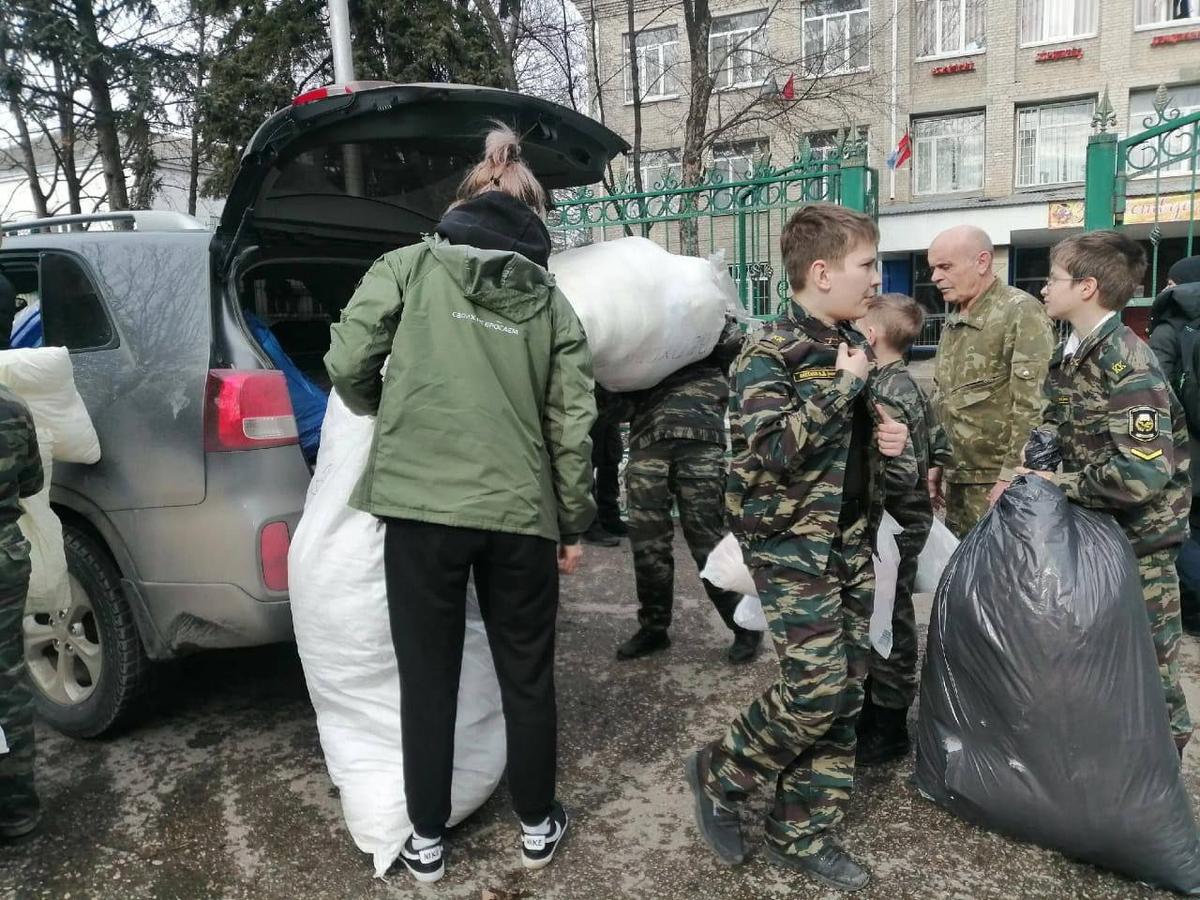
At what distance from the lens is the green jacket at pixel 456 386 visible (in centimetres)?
216

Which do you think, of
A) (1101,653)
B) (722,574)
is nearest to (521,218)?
(722,574)

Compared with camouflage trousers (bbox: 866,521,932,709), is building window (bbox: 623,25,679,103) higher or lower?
higher

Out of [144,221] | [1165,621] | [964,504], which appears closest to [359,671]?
[144,221]

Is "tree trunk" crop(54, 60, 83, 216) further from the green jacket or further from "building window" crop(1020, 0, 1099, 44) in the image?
"building window" crop(1020, 0, 1099, 44)

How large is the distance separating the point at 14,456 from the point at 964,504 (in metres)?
3.13

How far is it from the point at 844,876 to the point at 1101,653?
0.83 meters

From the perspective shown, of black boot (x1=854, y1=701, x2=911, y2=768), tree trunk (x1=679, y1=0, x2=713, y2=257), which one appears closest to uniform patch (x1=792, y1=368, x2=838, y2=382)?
black boot (x1=854, y1=701, x2=911, y2=768)

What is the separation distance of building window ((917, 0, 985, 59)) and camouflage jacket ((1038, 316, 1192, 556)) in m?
21.9

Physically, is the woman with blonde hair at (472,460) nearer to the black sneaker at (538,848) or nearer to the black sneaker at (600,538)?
the black sneaker at (538,848)

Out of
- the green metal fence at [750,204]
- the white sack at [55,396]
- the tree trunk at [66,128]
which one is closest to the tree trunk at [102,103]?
the tree trunk at [66,128]

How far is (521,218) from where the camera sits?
7.79ft

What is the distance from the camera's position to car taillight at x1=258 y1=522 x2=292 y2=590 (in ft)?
8.63

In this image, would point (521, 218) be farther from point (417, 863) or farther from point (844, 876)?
point (844, 876)

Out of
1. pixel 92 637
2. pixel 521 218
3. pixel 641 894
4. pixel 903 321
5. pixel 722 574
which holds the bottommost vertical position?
pixel 641 894
